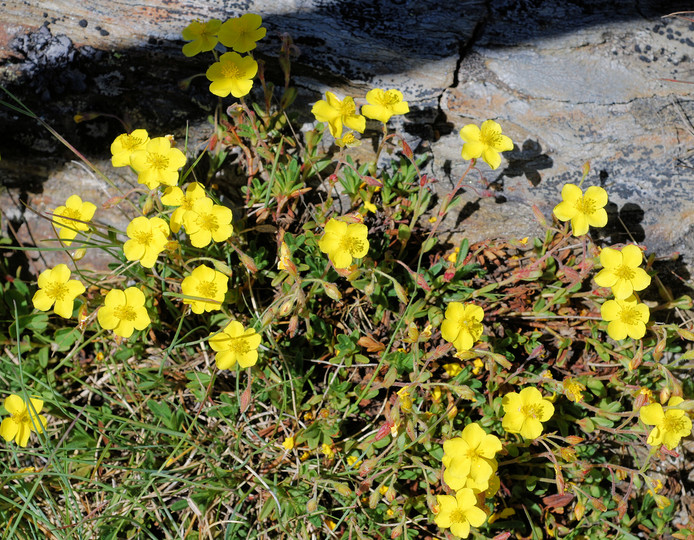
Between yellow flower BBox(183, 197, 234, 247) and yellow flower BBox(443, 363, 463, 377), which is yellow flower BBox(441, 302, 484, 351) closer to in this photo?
yellow flower BBox(443, 363, 463, 377)

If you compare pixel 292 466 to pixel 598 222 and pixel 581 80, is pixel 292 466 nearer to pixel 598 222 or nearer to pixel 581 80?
pixel 598 222

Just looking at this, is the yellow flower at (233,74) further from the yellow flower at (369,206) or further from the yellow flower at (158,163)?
the yellow flower at (369,206)

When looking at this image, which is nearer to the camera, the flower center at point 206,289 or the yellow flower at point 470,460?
the yellow flower at point 470,460

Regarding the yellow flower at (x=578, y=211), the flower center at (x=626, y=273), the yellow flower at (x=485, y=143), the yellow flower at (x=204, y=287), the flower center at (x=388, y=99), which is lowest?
the yellow flower at (x=204, y=287)

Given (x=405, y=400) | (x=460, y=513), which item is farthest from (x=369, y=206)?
(x=460, y=513)

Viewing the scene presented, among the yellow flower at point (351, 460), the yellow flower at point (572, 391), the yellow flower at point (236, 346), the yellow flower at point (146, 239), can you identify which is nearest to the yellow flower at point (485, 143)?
the yellow flower at point (572, 391)

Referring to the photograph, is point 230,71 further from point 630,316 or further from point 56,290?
point 630,316

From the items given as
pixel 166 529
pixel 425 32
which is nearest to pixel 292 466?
pixel 166 529
